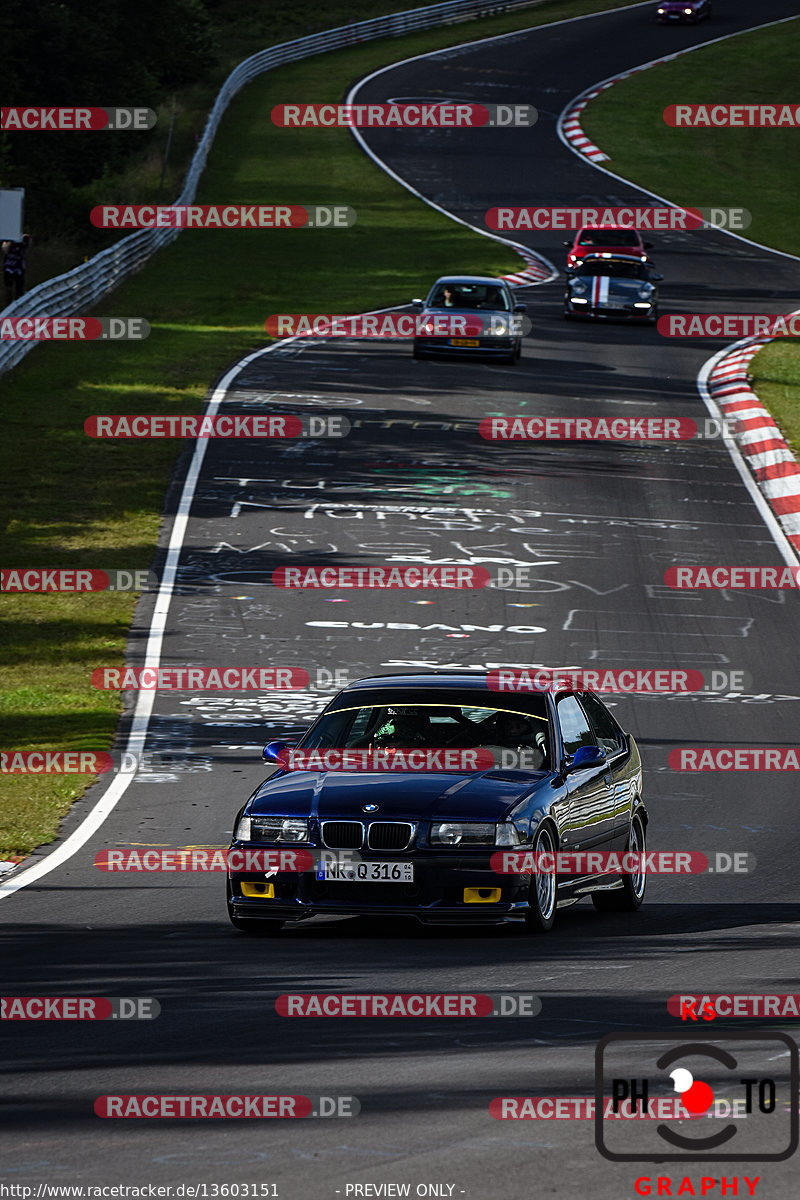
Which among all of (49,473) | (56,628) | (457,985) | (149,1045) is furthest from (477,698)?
(49,473)

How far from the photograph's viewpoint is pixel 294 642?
68.4 feet

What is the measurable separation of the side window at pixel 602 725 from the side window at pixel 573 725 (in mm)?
118

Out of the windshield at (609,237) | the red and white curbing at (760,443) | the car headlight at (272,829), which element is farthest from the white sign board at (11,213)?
the car headlight at (272,829)

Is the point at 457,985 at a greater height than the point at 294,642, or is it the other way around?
the point at 294,642

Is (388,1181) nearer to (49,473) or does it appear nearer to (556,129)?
(49,473)

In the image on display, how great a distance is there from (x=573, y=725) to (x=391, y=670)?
7715 millimetres

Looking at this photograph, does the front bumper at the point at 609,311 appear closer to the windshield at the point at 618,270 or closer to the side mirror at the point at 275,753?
the windshield at the point at 618,270

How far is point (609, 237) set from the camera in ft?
151

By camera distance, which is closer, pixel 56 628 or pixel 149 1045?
pixel 149 1045

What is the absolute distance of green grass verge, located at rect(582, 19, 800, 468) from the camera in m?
63.0

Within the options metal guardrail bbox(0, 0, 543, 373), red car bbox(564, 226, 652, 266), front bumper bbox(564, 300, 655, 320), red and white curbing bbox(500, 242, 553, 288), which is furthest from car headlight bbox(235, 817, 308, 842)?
red and white curbing bbox(500, 242, 553, 288)

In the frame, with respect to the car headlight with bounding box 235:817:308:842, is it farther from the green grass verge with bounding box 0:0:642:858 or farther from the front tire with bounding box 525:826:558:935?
the green grass verge with bounding box 0:0:642:858

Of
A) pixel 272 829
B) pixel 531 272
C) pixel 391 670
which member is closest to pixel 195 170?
pixel 531 272

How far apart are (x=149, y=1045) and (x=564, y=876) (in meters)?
3.62
